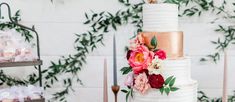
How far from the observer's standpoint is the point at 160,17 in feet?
3.91

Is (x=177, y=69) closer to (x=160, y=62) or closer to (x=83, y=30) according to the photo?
(x=160, y=62)

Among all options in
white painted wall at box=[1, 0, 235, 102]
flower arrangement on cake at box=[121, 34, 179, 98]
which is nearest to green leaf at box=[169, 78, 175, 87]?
flower arrangement on cake at box=[121, 34, 179, 98]

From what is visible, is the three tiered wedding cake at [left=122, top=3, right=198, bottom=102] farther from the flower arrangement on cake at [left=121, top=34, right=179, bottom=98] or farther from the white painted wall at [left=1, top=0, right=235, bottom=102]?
the white painted wall at [left=1, top=0, right=235, bottom=102]

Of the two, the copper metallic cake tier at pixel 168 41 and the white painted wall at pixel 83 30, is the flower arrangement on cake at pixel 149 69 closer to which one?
the copper metallic cake tier at pixel 168 41

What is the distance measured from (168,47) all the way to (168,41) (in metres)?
0.02

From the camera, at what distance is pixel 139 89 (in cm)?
118

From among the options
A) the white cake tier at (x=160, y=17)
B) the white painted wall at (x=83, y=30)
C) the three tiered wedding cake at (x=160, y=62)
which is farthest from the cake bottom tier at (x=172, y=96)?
the white painted wall at (x=83, y=30)

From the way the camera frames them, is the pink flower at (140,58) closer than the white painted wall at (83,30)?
Yes

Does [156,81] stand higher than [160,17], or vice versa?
[160,17]

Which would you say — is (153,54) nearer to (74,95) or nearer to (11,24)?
(74,95)

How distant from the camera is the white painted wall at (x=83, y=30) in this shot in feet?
5.56

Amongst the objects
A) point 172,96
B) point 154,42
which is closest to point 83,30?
point 154,42

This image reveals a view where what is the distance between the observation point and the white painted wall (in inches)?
66.7

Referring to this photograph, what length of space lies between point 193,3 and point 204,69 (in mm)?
368
